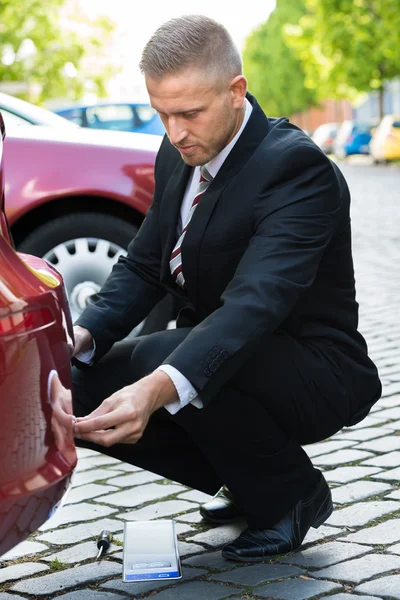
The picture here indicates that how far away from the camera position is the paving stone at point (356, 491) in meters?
3.57

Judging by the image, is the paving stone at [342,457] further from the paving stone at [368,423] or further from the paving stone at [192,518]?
the paving stone at [192,518]

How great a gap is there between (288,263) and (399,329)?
4.03 meters

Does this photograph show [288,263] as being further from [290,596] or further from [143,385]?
[290,596]

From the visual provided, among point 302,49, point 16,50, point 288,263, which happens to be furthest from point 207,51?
point 302,49

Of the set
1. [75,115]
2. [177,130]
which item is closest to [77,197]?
[177,130]

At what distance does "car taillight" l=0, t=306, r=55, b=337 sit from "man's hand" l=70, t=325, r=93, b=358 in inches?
37.5

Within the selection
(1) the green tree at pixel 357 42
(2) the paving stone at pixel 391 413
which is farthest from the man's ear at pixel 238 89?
(1) the green tree at pixel 357 42

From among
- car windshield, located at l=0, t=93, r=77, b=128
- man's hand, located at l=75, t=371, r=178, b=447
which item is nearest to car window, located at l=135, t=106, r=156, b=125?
car windshield, located at l=0, t=93, r=77, b=128

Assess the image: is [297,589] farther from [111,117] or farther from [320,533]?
[111,117]

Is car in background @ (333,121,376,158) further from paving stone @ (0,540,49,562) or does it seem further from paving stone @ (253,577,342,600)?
paving stone @ (253,577,342,600)

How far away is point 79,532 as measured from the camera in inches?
133

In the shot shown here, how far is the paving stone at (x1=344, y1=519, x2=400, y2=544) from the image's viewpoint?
10.3 feet

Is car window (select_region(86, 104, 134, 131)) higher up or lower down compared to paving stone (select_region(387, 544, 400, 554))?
lower down

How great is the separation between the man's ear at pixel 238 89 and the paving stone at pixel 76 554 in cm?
134
